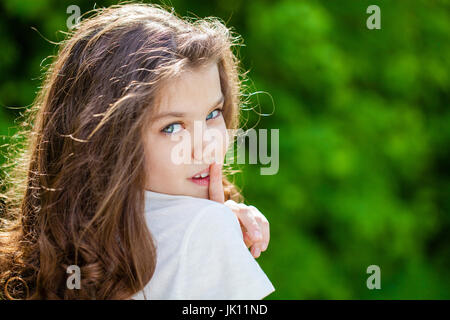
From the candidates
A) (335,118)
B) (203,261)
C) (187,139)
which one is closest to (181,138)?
(187,139)

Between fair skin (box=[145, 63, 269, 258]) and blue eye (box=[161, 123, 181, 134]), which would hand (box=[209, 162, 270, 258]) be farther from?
blue eye (box=[161, 123, 181, 134])

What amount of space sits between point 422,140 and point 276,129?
3.43ft

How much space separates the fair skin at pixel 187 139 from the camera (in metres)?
1.18

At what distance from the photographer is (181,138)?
1.17m

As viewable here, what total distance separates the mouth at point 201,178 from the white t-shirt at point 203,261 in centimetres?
12

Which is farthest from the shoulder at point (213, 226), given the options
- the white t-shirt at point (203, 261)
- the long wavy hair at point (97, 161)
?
the long wavy hair at point (97, 161)

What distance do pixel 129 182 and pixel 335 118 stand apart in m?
2.29

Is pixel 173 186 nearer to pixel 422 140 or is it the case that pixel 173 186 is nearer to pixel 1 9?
pixel 1 9

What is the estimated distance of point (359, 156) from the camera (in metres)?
3.23

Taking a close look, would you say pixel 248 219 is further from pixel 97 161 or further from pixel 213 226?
pixel 97 161

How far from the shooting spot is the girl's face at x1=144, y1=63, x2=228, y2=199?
118 centimetres
